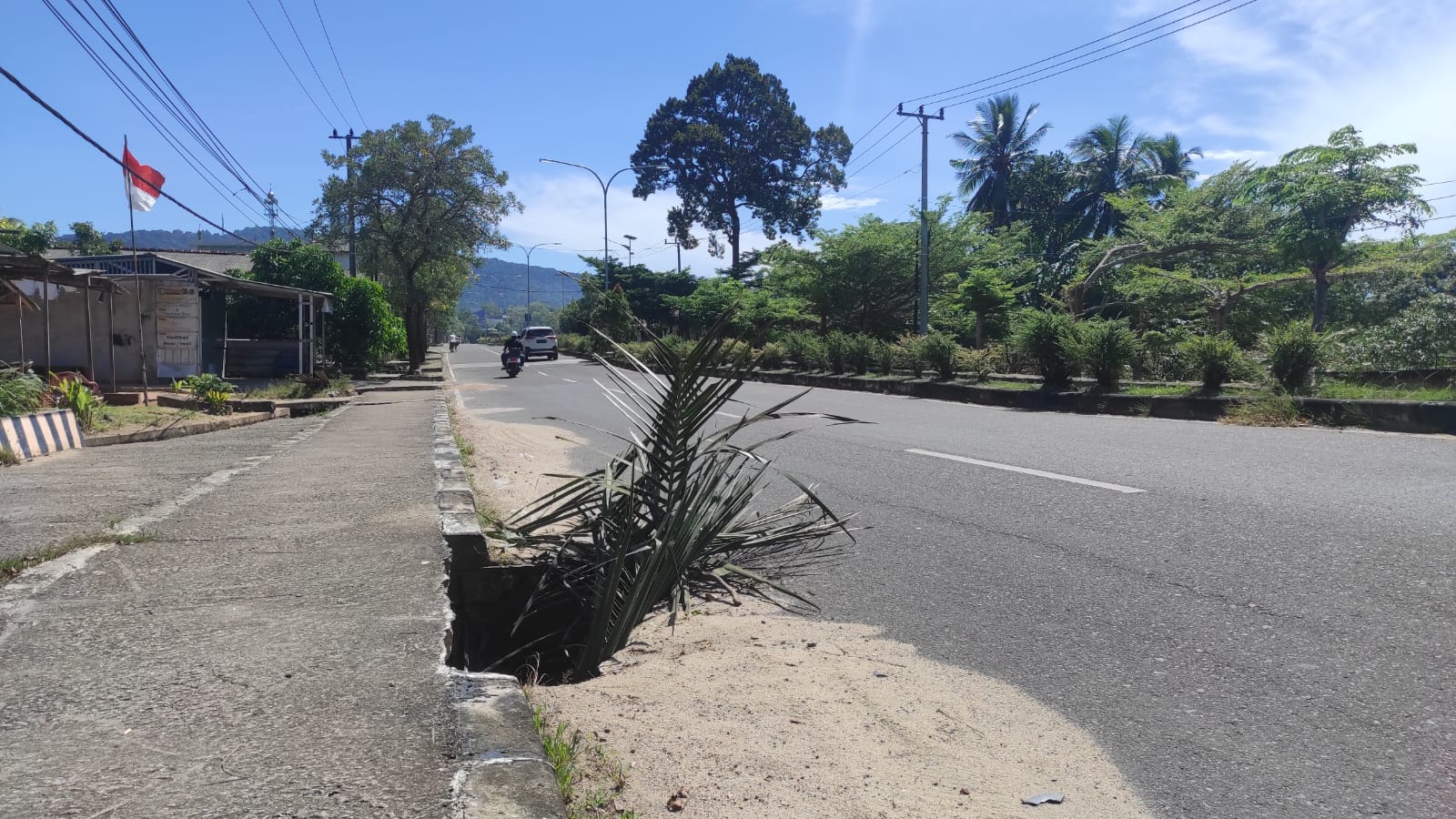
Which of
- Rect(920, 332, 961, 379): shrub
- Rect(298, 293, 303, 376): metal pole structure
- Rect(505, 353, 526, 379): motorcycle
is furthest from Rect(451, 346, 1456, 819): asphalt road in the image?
Rect(505, 353, 526, 379): motorcycle

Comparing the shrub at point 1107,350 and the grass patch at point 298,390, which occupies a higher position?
the shrub at point 1107,350

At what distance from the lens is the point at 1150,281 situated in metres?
23.7

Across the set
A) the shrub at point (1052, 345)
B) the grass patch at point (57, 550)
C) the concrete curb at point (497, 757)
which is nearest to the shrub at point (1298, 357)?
the shrub at point (1052, 345)

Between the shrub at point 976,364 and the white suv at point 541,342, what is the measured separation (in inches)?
1032

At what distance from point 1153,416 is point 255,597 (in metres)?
11.5

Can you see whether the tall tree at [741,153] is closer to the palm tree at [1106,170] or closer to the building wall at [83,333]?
the palm tree at [1106,170]

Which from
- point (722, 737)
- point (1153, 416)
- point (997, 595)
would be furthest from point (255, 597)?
point (1153, 416)

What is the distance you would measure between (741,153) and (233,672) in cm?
4833

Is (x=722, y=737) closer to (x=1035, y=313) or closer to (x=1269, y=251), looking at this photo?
(x=1035, y=313)

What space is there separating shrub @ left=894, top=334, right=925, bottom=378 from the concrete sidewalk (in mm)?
15532

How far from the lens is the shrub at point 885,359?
70.4 feet

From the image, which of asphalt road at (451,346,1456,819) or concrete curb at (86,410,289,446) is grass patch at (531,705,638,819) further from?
concrete curb at (86,410,289,446)

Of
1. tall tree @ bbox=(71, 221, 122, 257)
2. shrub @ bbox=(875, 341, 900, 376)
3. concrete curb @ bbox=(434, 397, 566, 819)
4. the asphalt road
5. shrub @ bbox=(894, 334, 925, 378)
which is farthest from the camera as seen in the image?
Result: tall tree @ bbox=(71, 221, 122, 257)

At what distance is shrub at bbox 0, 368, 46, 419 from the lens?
8508mm
